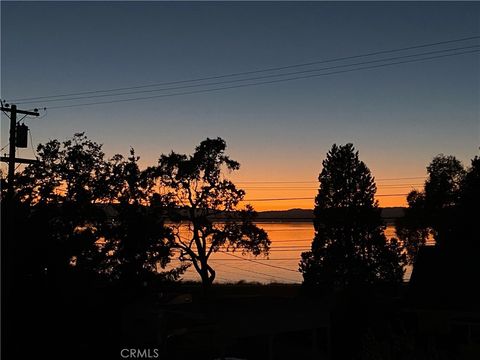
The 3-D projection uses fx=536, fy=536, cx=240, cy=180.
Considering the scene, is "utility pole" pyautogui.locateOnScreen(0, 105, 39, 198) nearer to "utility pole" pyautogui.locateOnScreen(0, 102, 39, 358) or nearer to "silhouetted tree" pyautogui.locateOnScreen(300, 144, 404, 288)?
"utility pole" pyautogui.locateOnScreen(0, 102, 39, 358)

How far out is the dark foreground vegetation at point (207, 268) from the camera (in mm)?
10398

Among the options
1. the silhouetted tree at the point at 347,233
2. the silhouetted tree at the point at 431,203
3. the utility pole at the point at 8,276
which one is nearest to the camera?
the utility pole at the point at 8,276

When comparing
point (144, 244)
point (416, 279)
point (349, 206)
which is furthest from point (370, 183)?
point (144, 244)

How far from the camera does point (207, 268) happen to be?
135 ft

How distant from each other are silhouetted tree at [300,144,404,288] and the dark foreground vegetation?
0.31 ft

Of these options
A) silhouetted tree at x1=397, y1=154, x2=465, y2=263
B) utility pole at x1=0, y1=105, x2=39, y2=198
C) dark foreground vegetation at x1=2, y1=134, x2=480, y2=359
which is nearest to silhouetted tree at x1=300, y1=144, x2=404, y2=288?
dark foreground vegetation at x1=2, y1=134, x2=480, y2=359

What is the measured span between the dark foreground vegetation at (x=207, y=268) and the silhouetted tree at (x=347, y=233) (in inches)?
3.8

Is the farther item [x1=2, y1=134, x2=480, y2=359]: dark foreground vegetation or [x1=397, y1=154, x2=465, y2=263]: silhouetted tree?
[x1=397, y1=154, x2=465, y2=263]: silhouetted tree

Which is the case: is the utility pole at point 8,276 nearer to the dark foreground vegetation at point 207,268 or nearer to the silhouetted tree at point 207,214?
the dark foreground vegetation at point 207,268

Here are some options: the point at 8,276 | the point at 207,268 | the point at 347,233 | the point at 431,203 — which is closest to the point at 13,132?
the point at 8,276

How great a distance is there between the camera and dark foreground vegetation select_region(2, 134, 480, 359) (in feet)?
34.1

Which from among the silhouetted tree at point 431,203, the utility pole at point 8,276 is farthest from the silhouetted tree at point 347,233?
the utility pole at point 8,276

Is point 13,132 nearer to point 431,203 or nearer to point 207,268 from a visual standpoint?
point 207,268

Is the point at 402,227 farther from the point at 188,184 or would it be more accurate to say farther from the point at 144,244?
the point at 144,244
